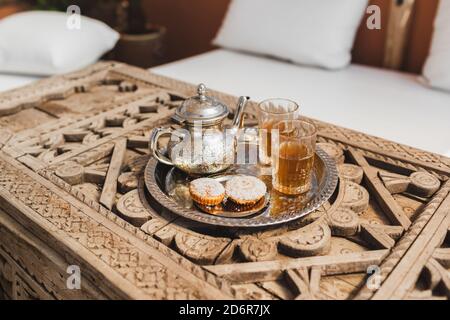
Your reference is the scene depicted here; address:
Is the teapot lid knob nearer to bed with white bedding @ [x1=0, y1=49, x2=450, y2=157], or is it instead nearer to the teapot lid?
the teapot lid

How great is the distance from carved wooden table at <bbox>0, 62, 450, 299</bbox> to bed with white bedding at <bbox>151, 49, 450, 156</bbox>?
0.80ft

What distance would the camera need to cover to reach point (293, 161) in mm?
961

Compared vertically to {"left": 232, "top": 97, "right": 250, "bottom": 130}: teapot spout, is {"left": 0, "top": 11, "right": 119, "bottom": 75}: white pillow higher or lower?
lower

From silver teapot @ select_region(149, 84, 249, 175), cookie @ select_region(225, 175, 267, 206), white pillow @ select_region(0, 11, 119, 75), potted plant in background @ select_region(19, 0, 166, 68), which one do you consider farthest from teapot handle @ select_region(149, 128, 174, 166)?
potted plant in background @ select_region(19, 0, 166, 68)

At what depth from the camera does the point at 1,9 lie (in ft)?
9.43

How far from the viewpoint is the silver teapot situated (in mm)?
997

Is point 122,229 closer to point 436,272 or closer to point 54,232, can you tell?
point 54,232

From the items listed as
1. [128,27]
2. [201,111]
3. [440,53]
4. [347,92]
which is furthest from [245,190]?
[128,27]

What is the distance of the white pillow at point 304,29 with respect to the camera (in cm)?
195

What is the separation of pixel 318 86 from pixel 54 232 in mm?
1212

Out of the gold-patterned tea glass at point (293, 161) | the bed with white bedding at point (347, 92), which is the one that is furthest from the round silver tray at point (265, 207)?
the bed with white bedding at point (347, 92)

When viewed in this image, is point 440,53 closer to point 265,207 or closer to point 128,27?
point 265,207

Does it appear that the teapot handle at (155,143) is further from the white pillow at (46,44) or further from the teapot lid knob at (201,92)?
the white pillow at (46,44)
